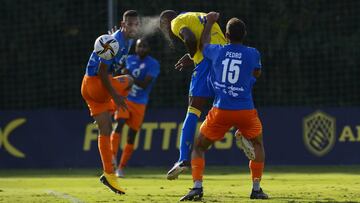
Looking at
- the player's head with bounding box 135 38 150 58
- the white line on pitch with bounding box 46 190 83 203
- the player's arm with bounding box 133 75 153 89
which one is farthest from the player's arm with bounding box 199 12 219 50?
the player's head with bounding box 135 38 150 58

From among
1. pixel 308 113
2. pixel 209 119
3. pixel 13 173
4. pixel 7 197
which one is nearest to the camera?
pixel 209 119

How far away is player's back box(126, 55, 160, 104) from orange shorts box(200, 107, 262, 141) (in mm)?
6899

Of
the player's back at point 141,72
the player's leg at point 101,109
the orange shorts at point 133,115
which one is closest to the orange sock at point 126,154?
the orange shorts at point 133,115

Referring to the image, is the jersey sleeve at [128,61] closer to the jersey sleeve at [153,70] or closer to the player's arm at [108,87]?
the jersey sleeve at [153,70]

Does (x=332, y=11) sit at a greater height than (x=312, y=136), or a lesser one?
greater

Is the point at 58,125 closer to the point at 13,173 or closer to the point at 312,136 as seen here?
the point at 13,173

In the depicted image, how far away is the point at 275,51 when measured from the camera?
22.6 metres

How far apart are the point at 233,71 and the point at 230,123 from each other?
59 centimetres

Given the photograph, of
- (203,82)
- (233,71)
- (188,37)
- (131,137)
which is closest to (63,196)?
(203,82)

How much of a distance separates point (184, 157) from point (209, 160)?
8.16 meters

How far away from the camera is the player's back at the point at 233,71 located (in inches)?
413

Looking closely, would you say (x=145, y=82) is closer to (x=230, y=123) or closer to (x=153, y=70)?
(x=153, y=70)

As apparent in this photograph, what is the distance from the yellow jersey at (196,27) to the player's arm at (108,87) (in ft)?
3.34

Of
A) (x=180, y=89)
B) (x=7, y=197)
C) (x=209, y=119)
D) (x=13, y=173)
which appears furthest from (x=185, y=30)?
(x=180, y=89)
